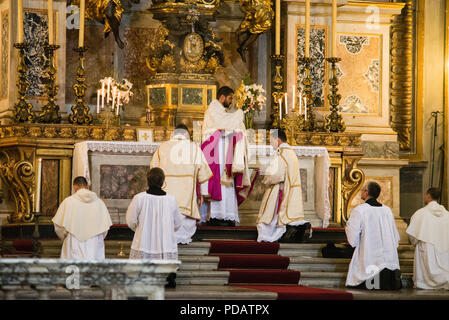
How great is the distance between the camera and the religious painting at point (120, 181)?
13969 mm

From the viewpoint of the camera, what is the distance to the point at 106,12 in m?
14.9

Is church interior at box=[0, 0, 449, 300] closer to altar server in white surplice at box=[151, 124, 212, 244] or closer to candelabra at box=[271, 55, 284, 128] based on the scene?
candelabra at box=[271, 55, 284, 128]

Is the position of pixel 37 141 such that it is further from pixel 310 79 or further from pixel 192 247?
pixel 310 79

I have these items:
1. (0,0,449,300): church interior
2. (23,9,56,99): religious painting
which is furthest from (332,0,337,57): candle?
(23,9,56,99): religious painting

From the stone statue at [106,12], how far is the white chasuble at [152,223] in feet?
15.9

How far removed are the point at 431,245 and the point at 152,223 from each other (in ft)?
11.7

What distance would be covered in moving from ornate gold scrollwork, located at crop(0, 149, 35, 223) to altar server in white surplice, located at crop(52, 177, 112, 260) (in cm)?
296

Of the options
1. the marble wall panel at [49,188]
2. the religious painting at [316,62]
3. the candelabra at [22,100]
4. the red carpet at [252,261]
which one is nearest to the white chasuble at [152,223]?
the red carpet at [252,261]

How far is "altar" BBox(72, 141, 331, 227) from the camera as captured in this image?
13875 millimetres

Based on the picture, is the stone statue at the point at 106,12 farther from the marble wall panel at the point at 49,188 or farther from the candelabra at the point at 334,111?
the candelabra at the point at 334,111

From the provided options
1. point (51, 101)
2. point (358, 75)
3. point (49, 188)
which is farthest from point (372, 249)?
point (358, 75)

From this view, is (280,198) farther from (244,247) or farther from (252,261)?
(252,261)

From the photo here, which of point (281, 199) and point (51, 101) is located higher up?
point (51, 101)
